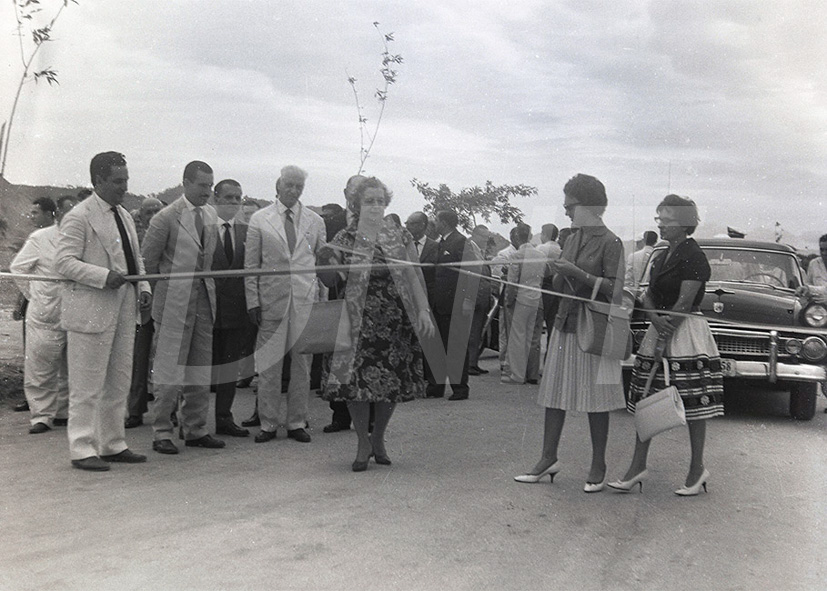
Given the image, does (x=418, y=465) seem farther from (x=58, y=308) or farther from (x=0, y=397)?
(x=0, y=397)

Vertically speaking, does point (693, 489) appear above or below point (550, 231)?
below

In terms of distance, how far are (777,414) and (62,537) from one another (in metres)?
6.99

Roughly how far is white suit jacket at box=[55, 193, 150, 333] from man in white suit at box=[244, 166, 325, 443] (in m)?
1.30

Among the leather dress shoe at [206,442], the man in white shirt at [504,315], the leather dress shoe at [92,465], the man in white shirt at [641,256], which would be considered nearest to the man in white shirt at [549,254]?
the man in white shirt at [504,315]

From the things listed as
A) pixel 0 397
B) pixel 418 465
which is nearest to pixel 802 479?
pixel 418 465

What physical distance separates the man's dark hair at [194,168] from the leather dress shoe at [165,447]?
6.17 ft

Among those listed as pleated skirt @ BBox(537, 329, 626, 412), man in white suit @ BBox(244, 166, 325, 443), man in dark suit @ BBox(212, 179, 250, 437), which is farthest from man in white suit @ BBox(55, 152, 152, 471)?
pleated skirt @ BBox(537, 329, 626, 412)

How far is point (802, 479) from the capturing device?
595 centimetres

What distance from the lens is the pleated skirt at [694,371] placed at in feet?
18.1

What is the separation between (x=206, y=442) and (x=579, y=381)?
112 inches

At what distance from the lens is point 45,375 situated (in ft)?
24.0

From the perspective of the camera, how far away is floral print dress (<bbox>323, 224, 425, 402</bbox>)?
19.5 ft

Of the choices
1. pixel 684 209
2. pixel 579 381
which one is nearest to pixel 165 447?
pixel 579 381

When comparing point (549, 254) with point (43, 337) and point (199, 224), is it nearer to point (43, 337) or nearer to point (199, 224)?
point (199, 224)
